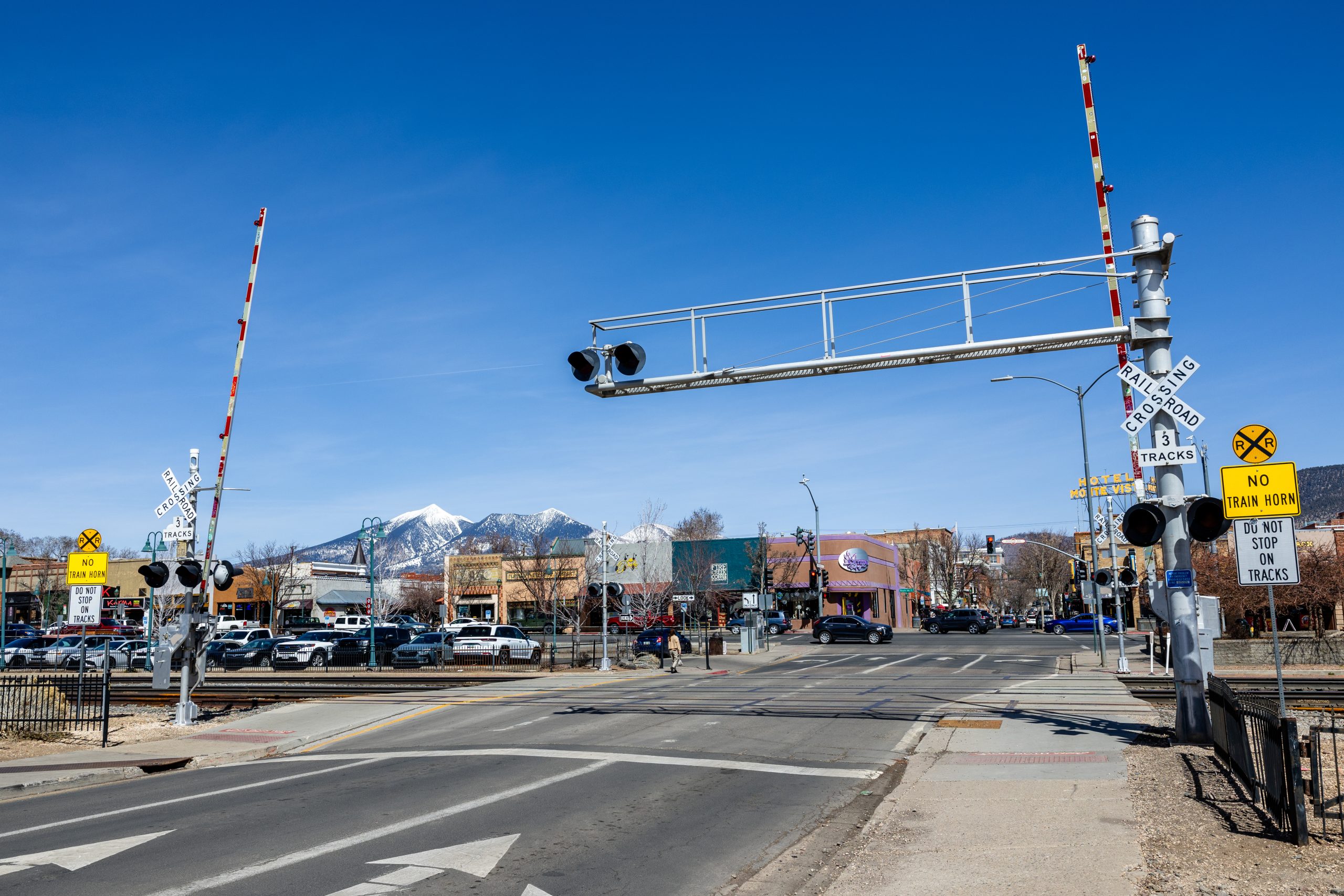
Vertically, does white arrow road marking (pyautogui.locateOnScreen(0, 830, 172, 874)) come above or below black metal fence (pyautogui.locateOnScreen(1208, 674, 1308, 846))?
below

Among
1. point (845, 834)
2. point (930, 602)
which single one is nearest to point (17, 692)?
point (845, 834)

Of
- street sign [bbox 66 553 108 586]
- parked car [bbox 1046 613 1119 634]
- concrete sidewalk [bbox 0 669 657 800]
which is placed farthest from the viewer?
parked car [bbox 1046 613 1119 634]

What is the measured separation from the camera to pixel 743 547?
7669 cm

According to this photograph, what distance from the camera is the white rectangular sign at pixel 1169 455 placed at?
13609 mm

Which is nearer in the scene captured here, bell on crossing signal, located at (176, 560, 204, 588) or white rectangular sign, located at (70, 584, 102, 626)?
white rectangular sign, located at (70, 584, 102, 626)

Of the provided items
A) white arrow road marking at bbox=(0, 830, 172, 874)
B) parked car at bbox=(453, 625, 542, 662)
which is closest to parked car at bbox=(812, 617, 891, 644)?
parked car at bbox=(453, 625, 542, 662)

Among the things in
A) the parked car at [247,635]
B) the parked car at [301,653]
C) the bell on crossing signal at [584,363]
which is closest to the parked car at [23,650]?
the parked car at [247,635]

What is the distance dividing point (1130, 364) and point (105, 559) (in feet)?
58.1

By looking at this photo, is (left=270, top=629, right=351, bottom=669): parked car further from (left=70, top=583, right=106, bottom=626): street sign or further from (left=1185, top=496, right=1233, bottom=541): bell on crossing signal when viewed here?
(left=1185, top=496, right=1233, bottom=541): bell on crossing signal

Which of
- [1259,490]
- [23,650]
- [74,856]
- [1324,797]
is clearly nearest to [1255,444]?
[1259,490]

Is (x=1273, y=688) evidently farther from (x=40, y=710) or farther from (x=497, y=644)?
(x=497, y=644)

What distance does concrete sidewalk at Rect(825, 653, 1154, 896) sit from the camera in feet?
23.4

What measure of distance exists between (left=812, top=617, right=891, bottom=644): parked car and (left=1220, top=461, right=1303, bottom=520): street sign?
140ft

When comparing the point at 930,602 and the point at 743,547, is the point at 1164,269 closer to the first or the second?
the point at 743,547
